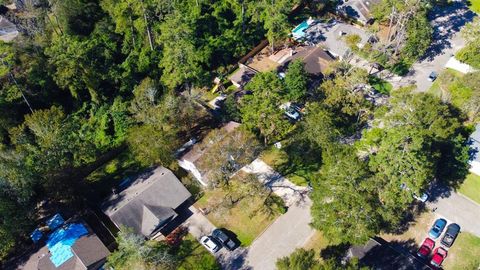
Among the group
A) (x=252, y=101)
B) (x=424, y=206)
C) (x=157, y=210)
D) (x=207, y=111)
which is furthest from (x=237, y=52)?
(x=424, y=206)

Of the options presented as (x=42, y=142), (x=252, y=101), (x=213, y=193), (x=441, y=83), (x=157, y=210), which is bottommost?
(x=441, y=83)

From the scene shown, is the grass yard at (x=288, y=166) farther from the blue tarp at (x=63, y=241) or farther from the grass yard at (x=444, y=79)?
the blue tarp at (x=63, y=241)

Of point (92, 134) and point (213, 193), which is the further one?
point (92, 134)

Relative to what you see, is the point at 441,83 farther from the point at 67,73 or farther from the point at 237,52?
the point at 67,73

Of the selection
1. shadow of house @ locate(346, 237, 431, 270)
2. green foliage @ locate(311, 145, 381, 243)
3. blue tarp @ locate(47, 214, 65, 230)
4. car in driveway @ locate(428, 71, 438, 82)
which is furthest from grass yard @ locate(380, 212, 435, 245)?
blue tarp @ locate(47, 214, 65, 230)

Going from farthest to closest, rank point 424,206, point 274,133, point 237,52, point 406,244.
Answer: point 237,52 < point 274,133 < point 424,206 < point 406,244

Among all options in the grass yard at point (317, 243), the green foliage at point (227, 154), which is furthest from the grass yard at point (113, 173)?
the grass yard at point (317, 243)
